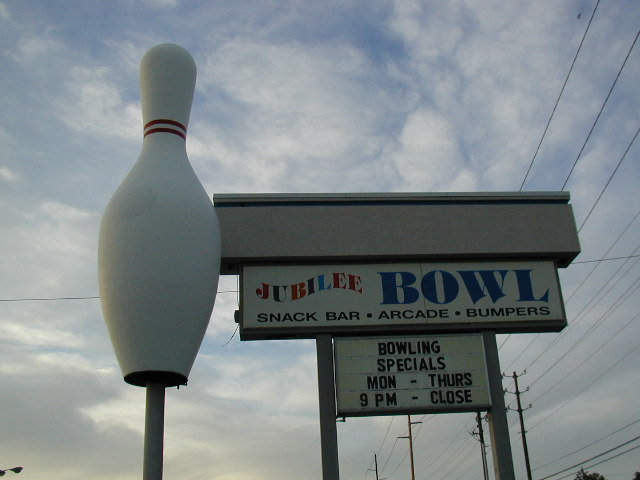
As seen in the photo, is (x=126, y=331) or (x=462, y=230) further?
(x=462, y=230)

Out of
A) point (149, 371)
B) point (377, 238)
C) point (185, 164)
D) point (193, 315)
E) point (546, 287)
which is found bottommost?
point (149, 371)

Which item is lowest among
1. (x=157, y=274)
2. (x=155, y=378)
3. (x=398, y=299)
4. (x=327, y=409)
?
(x=327, y=409)

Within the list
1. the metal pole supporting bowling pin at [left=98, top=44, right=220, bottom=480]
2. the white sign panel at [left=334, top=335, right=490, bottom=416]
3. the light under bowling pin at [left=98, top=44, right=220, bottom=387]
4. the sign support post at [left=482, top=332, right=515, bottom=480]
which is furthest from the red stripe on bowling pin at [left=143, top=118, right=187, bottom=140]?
the sign support post at [left=482, top=332, right=515, bottom=480]

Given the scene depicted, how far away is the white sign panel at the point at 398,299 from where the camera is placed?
440 inches

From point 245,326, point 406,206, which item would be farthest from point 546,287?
point 245,326

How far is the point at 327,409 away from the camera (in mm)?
10688

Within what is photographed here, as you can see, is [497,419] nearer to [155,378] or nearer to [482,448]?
[155,378]

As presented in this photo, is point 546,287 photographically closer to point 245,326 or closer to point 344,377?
point 344,377

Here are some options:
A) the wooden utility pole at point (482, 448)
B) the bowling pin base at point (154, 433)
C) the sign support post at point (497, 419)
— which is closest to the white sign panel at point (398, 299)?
the sign support post at point (497, 419)

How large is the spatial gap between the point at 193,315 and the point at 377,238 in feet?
11.1

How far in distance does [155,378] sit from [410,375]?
3.78 meters

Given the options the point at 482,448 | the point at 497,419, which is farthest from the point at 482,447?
the point at 497,419

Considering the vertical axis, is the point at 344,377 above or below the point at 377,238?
below

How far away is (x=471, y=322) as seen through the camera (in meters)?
11.4
